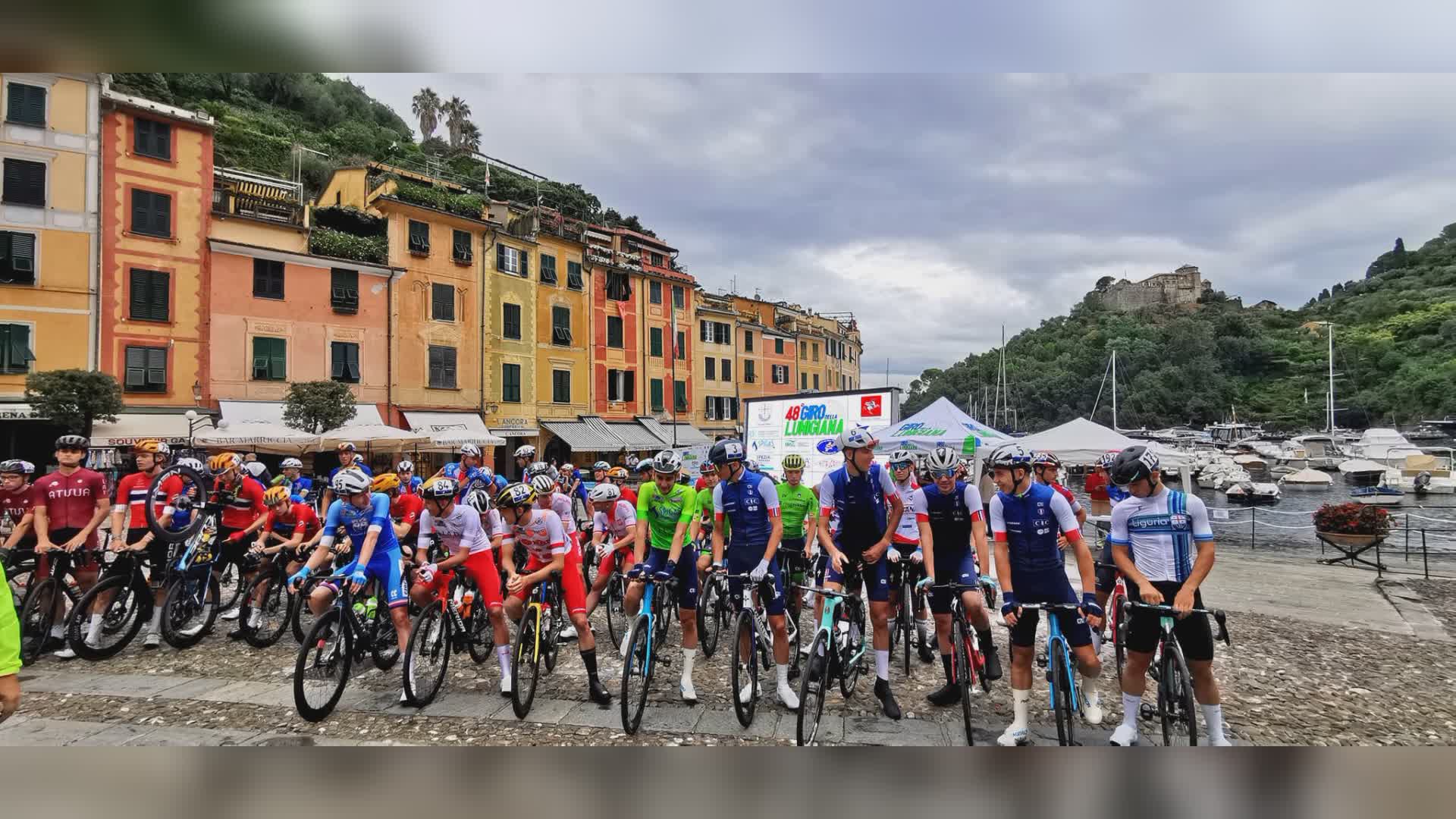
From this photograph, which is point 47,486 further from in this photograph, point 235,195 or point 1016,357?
point 1016,357

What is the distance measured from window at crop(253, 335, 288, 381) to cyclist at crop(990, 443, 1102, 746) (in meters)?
27.3

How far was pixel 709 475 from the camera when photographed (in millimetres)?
11250

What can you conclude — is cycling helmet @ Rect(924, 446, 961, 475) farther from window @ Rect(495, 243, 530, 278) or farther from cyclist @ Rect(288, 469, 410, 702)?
window @ Rect(495, 243, 530, 278)

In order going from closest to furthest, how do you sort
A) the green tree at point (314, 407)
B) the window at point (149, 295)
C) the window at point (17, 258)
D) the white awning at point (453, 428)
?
1. the window at point (17, 258)
2. the green tree at point (314, 407)
3. the window at point (149, 295)
4. the white awning at point (453, 428)

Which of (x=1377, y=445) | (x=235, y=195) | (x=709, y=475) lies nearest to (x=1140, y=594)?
(x=709, y=475)

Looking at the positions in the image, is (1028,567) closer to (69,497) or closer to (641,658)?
(641,658)

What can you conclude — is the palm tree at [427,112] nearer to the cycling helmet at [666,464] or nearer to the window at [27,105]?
the window at [27,105]

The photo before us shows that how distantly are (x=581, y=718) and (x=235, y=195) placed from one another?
97.2 ft

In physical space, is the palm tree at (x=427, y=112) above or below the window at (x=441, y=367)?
above

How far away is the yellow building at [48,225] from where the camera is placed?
20969 mm

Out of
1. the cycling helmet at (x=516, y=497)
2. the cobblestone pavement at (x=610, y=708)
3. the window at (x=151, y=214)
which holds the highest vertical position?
the window at (x=151, y=214)

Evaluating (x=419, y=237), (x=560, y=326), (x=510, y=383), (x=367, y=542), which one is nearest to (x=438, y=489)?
(x=367, y=542)

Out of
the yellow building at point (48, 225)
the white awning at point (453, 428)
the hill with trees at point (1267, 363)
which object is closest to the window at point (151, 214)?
the yellow building at point (48, 225)

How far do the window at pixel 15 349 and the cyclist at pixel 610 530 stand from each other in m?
23.6
